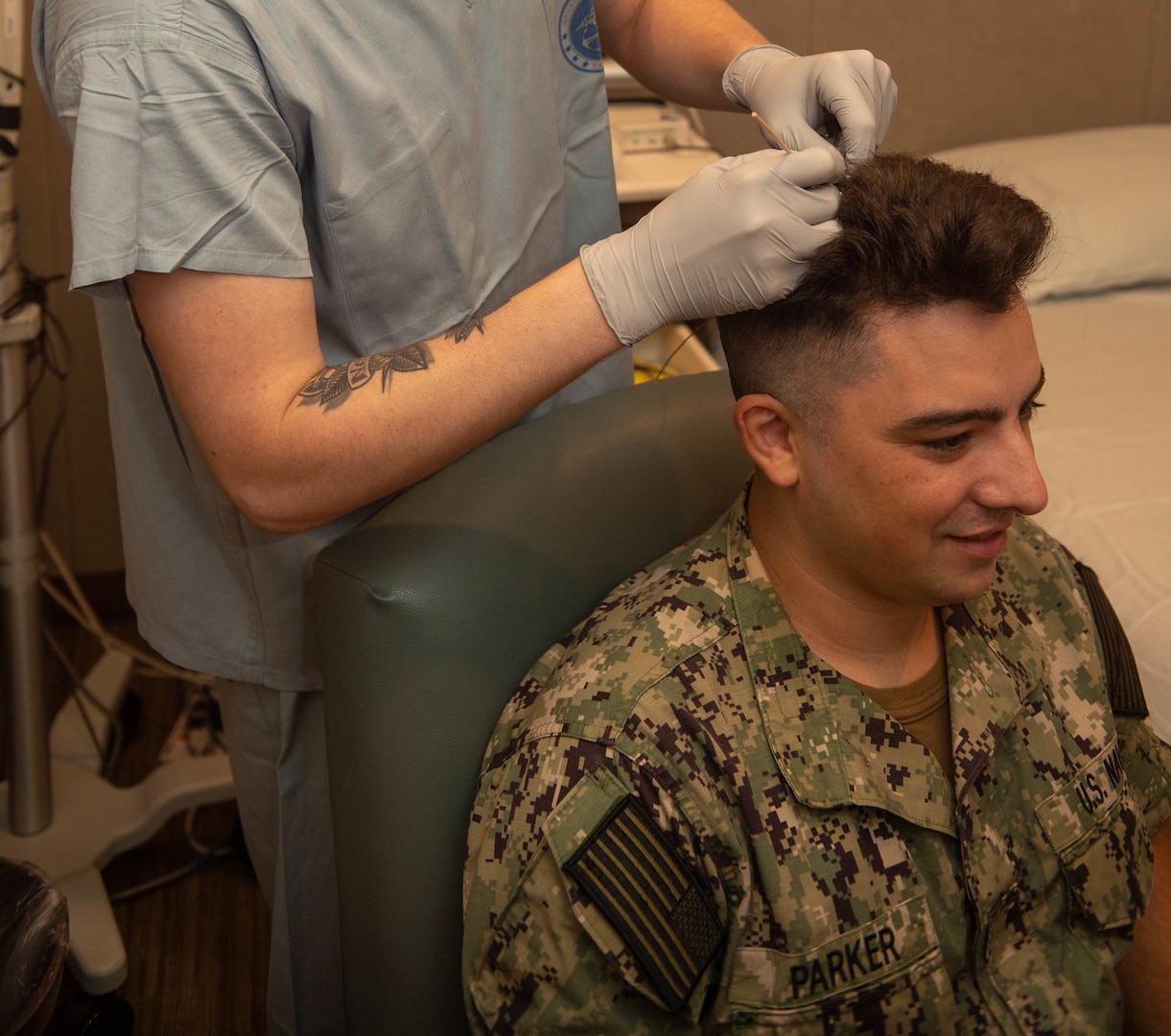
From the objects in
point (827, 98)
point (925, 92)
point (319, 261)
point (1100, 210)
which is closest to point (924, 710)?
point (827, 98)

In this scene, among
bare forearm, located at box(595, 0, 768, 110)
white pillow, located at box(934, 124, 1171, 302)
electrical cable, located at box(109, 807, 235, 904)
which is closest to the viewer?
bare forearm, located at box(595, 0, 768, 110)

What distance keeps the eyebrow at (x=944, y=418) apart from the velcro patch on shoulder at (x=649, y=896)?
413 mm

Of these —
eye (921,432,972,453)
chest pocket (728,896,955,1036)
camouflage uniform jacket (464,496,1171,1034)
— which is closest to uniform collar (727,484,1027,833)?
camouflage uniform jacket (464,496,1171,1034)

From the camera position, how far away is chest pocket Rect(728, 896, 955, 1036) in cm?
101

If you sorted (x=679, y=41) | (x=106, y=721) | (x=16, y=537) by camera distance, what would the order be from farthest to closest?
1. (x=106, y=721)
2. (x=16, y=537)
3. (x=679, y=41)

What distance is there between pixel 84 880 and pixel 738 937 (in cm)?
128

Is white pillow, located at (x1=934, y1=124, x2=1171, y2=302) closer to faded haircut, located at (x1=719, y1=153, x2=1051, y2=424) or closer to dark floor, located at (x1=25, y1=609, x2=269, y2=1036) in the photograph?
faded haircut, located at (x1=719, y1=153, x2=1051, y2=424)

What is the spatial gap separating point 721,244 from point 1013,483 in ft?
1.14

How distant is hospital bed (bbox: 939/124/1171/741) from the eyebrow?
0.64 metres

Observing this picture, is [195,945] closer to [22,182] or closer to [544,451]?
[544,451]

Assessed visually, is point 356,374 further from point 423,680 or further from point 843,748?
point 843,748

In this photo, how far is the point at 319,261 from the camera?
1079 millimetres

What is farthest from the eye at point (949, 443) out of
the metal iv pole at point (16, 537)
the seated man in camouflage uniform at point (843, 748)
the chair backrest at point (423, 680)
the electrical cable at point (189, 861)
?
the electrical cable at point (189, 861)

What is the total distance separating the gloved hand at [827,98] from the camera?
1.10 metres
